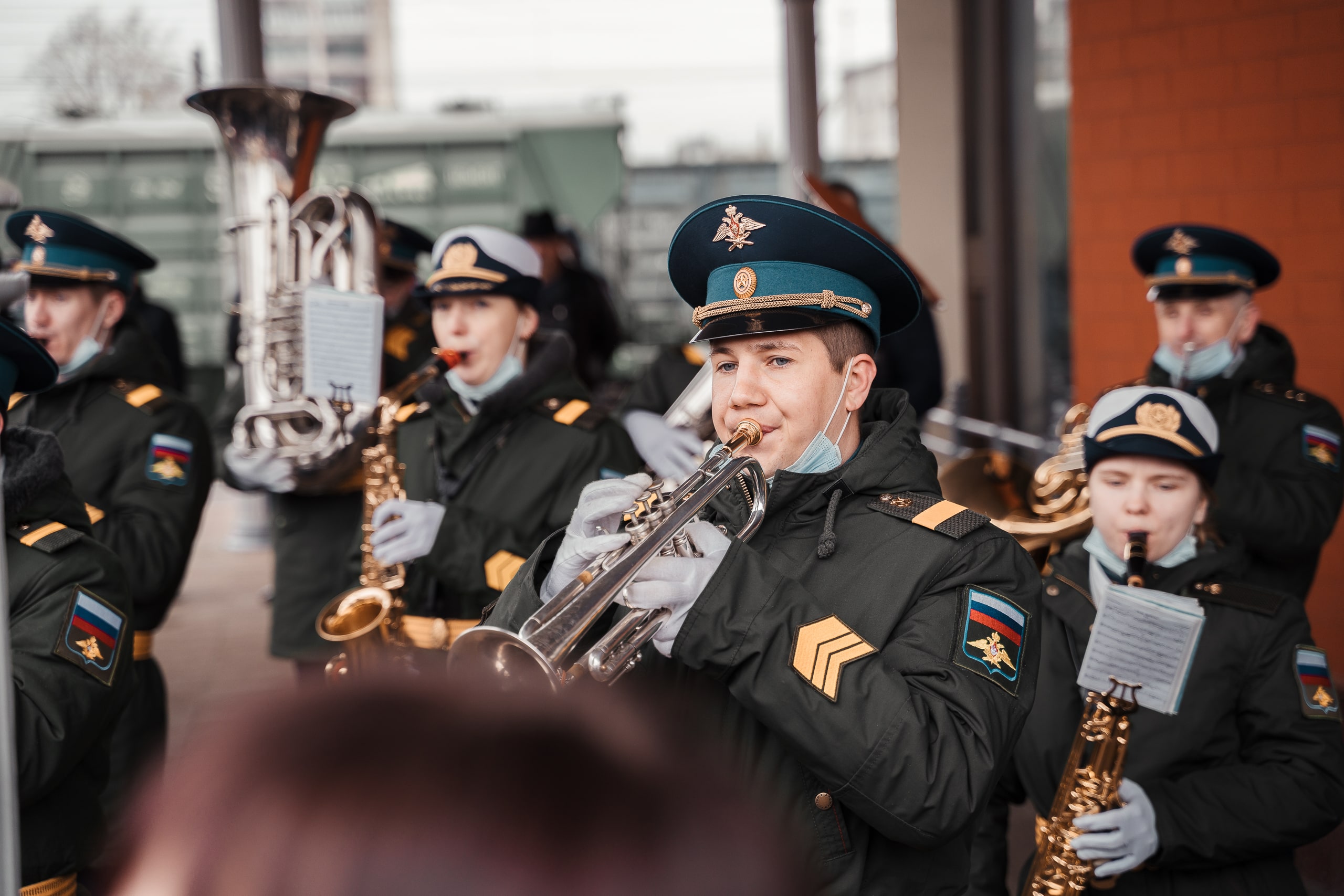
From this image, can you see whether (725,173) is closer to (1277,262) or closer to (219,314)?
(219,314)

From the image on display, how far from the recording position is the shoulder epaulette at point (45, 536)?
8.00 ft

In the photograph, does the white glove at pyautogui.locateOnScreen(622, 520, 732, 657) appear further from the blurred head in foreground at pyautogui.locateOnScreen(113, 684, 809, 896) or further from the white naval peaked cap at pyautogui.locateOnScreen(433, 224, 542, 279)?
the white naval peaked cap at pyautogui.locateOnScreen(433, 224, 542, 279)

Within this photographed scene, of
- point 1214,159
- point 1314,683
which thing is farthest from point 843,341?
point 1214,159

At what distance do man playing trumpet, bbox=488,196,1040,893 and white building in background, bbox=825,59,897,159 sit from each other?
974cm

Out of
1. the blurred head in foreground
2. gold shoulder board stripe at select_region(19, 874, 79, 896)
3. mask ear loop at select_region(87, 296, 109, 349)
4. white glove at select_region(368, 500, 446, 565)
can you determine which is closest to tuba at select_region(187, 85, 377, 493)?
mask ear loop at select_region(87, 296, 109, 349)

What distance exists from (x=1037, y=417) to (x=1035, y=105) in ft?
6.55

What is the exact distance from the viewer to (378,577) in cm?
357

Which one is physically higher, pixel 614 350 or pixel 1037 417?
pixel 614 350

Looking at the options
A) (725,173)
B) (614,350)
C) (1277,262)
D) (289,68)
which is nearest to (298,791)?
(1277,262)

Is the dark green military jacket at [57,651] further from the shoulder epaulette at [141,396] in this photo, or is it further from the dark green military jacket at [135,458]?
the shoulder epaulette at [141,396]

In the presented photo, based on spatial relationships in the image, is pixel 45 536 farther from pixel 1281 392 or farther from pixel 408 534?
pixel 1281 392

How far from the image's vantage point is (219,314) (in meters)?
11.6

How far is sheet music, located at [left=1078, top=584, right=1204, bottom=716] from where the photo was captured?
2.30m

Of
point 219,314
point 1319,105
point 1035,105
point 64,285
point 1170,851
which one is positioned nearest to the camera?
point 1170,851
